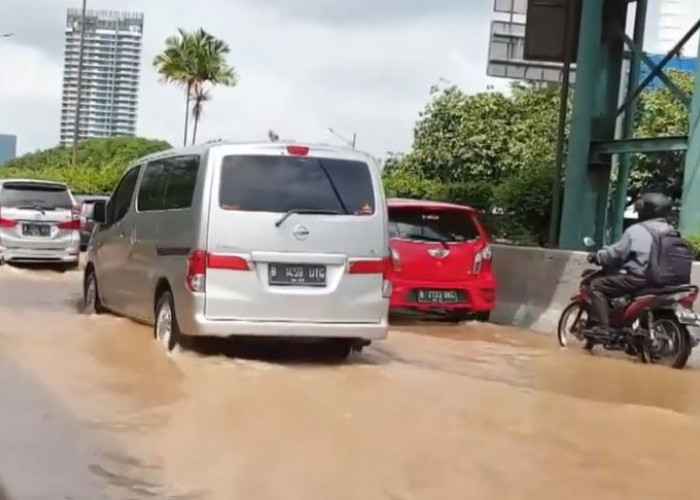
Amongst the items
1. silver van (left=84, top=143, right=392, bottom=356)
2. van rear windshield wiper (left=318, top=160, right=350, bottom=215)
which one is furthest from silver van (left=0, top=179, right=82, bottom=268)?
van rear windshield wiper (left=318, top=160, right=350, bottom=215)

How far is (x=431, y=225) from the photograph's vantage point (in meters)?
13.6

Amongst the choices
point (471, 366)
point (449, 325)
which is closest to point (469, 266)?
point (449, 325)

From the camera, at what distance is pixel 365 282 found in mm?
9625

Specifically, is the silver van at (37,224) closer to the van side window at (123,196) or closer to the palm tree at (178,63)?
the van side window at (123,196)

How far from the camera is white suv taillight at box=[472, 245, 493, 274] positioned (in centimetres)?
1345

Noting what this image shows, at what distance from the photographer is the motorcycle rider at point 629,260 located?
10805 millimetres

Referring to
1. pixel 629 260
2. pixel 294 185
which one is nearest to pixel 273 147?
pixel 294 185

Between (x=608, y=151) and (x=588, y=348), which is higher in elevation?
(x=608, y=151)

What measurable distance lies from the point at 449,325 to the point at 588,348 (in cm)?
239

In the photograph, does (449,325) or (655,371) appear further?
(449,325)

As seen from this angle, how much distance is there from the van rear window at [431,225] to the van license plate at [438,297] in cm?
61

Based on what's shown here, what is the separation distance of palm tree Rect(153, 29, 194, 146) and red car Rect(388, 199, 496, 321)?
42280 mm

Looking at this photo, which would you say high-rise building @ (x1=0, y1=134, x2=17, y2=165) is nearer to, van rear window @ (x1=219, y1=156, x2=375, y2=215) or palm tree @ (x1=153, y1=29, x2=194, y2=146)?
palm tree @ (x1=153, y1=29, x2=194, y2=146)

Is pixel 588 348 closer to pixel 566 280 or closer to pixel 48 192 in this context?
pixel 566 280
